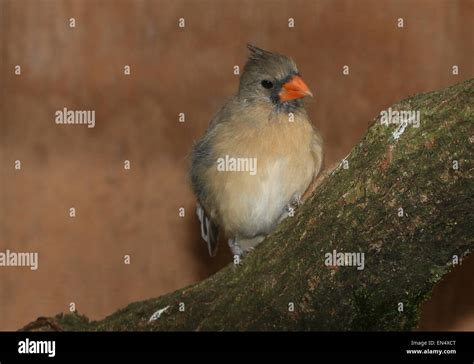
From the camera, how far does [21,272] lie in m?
3.36

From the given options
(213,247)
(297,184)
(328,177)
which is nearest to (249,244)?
(213,247)

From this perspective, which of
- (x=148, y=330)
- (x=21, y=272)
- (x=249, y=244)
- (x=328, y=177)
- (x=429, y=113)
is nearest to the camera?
(x=429, y=113)

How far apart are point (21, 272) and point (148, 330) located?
1167mm

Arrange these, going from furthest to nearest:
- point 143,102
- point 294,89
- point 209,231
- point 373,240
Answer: point 143,102
point 209,231
point 294,89
point 373,240

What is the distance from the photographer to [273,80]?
276cm

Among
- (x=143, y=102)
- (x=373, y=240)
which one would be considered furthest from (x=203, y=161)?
(x=373, y=240)

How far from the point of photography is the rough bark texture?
6.12 ft

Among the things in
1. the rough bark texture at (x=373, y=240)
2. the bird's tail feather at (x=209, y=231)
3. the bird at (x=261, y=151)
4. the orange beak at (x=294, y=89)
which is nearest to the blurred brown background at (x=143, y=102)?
the bird's tail feather at (x=209, y=231)

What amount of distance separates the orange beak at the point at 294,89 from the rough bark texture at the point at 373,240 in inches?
22.1

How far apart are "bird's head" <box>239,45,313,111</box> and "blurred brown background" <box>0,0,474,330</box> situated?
2.17ft

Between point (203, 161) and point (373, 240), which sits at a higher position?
point (203, 161)

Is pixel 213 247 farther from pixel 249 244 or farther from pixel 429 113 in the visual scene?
pixel 429 113

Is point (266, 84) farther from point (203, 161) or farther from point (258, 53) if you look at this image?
point (203, 161)

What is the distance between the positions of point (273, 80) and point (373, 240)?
0.95 meters
